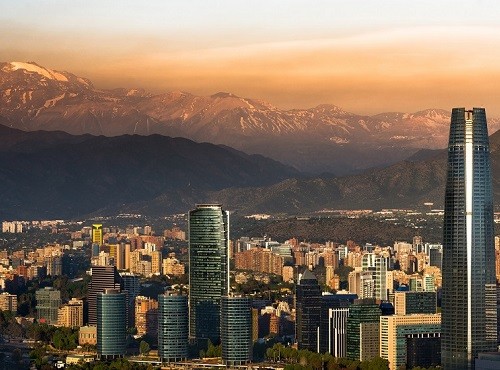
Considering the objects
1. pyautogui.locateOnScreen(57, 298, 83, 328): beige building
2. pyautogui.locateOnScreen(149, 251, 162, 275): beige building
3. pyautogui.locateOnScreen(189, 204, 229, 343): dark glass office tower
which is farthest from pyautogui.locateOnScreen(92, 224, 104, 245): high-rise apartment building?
pyautogui.locateOnScreen(189, 204, 229, 343): dark glass office tower

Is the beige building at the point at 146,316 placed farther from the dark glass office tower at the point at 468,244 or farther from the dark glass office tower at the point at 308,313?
the dark glass office tower at the point at 468,244

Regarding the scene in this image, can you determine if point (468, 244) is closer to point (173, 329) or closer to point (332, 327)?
point (332, 327)

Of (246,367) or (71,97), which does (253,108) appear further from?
(246,367)

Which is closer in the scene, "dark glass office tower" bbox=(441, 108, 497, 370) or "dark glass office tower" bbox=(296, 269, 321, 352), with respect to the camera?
"dark glass office tower" bbox=(441, 108, 497, 370)

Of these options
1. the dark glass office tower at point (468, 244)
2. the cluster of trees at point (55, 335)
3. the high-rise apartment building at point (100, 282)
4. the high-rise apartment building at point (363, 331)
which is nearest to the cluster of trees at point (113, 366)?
the cluster of trees at point (55, 335)

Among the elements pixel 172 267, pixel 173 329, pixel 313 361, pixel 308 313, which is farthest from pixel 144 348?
pixel 172 267

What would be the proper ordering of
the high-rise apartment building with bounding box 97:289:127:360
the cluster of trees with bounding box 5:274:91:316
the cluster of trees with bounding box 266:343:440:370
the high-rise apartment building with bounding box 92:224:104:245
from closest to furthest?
1. the cluster of trees with bounding box 266:343:440:370
2. the high-rise apartment building with bounding box 97:289:127:360
3. the cluster of trees with bounding box 5:274:91:316
4. the high-rise apartment building with bounding box 92:224:104:245

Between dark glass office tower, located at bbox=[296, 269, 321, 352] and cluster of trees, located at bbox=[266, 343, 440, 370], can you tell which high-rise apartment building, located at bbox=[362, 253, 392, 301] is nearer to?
dark glass office tower, located at bbox=[296, 269, 321, 352]
